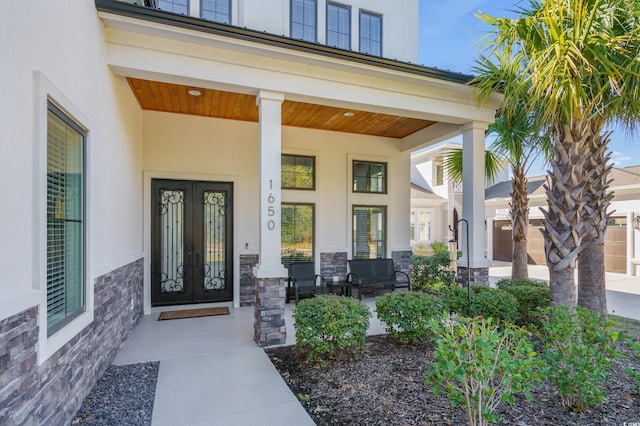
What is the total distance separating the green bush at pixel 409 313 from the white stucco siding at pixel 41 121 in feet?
11.9

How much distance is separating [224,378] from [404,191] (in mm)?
6646

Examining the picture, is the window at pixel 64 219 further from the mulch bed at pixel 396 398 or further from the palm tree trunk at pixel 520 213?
the palm tree trunk at pixel 520 213

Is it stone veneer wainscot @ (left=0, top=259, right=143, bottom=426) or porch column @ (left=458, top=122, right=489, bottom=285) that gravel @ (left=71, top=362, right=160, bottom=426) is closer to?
stone veneer wainscot @ (left=0, top=259, right=143, bottom=426)

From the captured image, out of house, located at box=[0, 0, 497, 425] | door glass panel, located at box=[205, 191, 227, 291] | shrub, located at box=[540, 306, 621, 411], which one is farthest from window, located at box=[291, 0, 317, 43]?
shrub, located at box=[540, 306, 621, 411]

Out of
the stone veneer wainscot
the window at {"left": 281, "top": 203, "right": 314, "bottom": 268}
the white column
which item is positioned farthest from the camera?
the window at {"left": 281, "top": 203, "right": 314, "bottom": 268}

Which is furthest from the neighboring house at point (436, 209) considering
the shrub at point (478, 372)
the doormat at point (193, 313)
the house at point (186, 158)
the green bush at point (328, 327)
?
the shrub at point (478, 372)

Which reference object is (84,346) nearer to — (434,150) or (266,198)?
(266,198)

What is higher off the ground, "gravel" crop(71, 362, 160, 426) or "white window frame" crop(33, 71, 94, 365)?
"white window frame" crop(33, 71, 94, 365)

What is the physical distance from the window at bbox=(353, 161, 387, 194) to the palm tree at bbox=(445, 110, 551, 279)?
254 centimetres

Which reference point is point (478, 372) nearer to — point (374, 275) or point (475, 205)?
point (475, 205)

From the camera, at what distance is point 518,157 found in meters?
6.95

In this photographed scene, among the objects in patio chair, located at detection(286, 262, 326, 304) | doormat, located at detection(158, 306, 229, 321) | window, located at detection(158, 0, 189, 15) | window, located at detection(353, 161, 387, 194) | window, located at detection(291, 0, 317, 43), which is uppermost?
window, located at detection(291, 0, 317, 43)

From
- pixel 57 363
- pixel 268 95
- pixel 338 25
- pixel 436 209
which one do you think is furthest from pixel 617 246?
pixel 57 363

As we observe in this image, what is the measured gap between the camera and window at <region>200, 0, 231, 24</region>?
6566 millimetres
